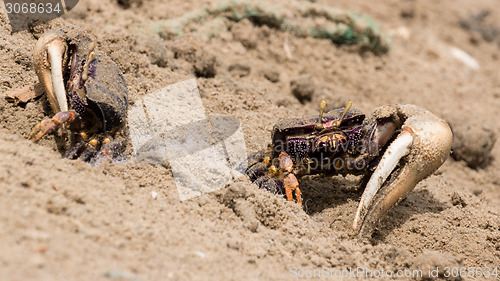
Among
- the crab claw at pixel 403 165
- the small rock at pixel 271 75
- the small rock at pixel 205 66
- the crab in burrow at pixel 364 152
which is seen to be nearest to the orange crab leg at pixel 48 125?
the crab in burrow at pixel 364 152

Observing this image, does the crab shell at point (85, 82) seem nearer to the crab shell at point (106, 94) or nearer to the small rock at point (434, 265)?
the crab shell at point (106, 94)

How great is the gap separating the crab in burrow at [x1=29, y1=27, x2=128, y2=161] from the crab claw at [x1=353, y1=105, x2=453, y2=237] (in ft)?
5.30

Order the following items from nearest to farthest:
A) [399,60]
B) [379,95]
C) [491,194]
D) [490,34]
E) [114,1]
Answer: [491,194]
[114,1]
[379,95]
[399,60]
[490,34]

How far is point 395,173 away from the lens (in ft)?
9.95

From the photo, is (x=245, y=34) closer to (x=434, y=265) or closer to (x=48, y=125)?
(x=48, y=125)

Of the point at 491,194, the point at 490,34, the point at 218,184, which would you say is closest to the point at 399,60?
the point at 491,194

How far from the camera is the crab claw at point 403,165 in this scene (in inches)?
116

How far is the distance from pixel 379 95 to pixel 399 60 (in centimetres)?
110

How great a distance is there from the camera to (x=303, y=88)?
4848 mm

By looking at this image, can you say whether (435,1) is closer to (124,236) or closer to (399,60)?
(399,60)

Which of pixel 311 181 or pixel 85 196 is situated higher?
pixel 85 196

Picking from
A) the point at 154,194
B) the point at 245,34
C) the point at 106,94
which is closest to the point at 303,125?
the point at 154,194

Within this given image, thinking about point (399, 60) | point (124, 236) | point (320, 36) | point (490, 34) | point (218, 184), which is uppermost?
point (124, 236)

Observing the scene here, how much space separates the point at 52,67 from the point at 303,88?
8.36 ft
